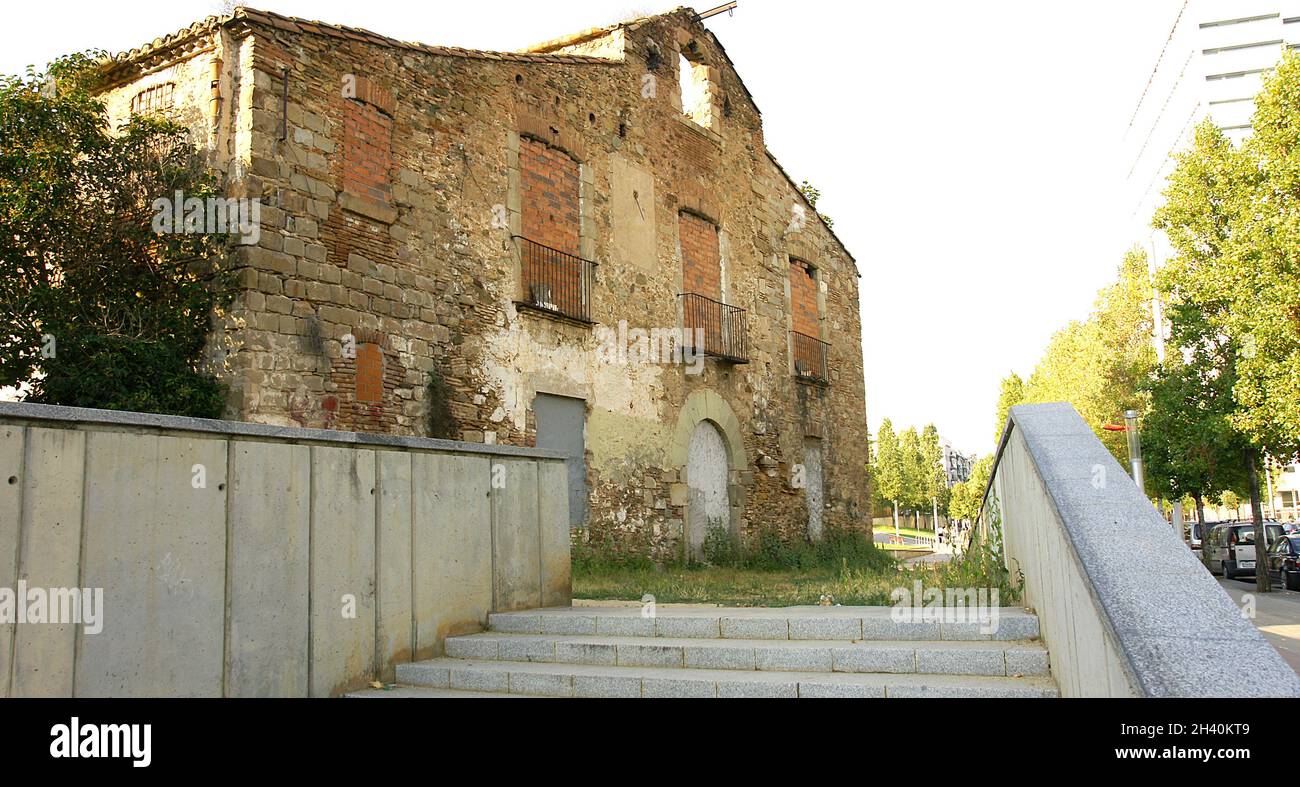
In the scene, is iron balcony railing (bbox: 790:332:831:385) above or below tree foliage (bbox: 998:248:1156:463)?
below

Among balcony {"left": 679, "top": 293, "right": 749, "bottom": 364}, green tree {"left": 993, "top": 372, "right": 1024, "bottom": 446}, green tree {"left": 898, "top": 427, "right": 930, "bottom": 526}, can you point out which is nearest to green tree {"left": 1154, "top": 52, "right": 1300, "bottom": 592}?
balcony {"left": 679, "top": 293, "right": 749, "bottom": 364}

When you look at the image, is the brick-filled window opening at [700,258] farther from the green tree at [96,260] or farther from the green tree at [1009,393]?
the green tree at [1009,393]

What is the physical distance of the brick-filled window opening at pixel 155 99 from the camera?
936cm

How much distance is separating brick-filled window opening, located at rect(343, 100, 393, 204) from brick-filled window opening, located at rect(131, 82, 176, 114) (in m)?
1.72

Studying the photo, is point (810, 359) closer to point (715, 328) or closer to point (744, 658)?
point (715, 328)

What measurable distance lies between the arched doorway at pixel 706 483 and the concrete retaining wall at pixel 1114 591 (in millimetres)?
9869

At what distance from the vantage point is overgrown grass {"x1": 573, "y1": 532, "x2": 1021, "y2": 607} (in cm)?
632

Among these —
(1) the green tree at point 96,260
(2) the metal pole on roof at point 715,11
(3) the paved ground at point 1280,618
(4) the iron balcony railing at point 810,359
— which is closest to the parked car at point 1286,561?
(3) the paved ground at point 1280,618

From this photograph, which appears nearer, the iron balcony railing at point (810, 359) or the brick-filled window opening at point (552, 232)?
the brick-filled window opening at point (552, 232)

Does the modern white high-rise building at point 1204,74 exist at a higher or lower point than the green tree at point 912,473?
higher

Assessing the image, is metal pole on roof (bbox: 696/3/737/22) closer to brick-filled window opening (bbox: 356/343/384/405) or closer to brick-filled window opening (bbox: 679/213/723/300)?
brick-filled window opening (bbox: 679/213/723/300)

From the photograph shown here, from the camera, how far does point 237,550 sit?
4.58m

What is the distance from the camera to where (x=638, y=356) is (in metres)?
13.9
